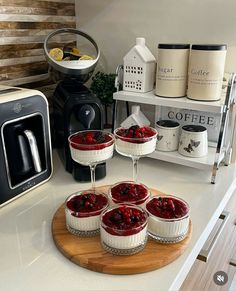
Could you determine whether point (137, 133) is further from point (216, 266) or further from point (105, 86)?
point (216, 266)

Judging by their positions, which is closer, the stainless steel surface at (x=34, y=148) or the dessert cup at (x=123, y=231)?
the dessert cup at (x=123, y=231)

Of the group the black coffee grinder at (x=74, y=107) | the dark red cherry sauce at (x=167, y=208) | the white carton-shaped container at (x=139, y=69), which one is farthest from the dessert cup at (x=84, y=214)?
the white carton-shaped container at (x=139, y=69)

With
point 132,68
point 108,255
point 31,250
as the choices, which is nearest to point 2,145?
point 31,250

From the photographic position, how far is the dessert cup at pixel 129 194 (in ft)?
2.35

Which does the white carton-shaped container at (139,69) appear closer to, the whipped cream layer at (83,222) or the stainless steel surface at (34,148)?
the stainless steel surface at (34,148)

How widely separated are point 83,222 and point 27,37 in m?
0.74

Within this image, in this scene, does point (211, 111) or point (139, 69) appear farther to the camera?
point (139, 69)

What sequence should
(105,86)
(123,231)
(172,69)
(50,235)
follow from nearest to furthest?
(123,231), (50,235), (172,69), (105,86)

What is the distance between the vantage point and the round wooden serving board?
59 cm

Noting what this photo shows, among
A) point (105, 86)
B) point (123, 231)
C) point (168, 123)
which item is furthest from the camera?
point (105, 86)

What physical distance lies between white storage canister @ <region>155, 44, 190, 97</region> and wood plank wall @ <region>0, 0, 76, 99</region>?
0.48m

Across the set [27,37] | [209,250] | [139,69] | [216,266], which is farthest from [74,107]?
[216,266]

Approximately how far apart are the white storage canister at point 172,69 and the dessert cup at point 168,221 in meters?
0.40

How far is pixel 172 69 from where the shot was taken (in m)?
0.92
